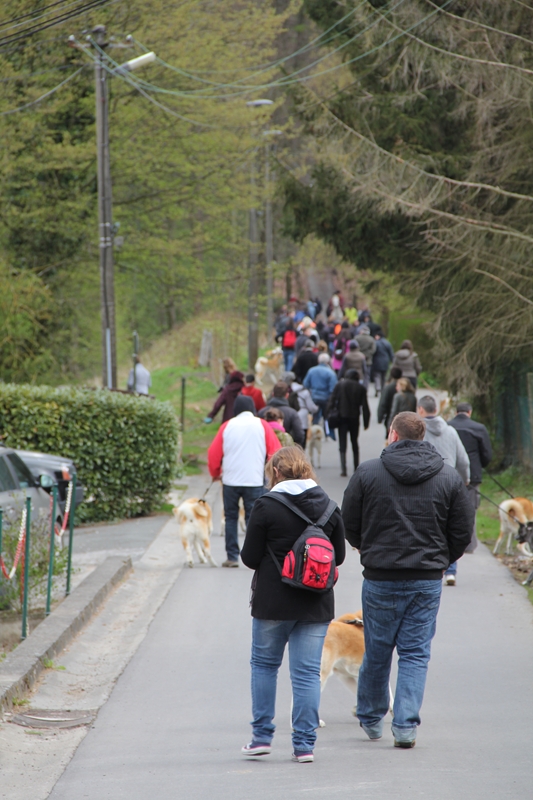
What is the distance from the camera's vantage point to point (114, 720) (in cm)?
602

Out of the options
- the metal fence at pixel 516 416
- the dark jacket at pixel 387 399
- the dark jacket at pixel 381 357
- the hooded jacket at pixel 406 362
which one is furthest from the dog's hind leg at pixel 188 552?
the dark jacket at pixel 381 357

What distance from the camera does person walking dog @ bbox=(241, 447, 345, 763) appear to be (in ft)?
15.9

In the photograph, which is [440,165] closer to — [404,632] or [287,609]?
[404,632]

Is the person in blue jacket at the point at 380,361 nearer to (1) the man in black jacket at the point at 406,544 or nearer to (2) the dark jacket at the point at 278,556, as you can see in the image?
(1) the man in black jacket at the point at 406,544

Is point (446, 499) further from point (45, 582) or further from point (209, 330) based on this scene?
point (209, 330)

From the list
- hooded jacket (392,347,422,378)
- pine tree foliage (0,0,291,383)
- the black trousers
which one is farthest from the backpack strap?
pine tree foliage (0,0,291,383)

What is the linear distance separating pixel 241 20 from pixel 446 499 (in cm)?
2199

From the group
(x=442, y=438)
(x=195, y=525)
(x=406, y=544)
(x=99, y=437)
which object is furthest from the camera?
(x=99, y=437)

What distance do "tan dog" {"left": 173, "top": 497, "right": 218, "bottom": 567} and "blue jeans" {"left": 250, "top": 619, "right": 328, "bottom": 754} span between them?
18.2ft

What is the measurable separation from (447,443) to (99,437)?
5864 millimetres

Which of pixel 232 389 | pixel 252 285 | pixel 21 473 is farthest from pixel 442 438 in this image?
pixel 252 285

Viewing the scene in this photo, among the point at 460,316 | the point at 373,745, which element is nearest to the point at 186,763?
the point at 373,745

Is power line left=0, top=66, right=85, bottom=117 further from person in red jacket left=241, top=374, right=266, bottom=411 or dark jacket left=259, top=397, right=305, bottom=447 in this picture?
dark jacket left=259, top=397, right=305, bottom=447

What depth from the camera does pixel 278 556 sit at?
16.0 feet
